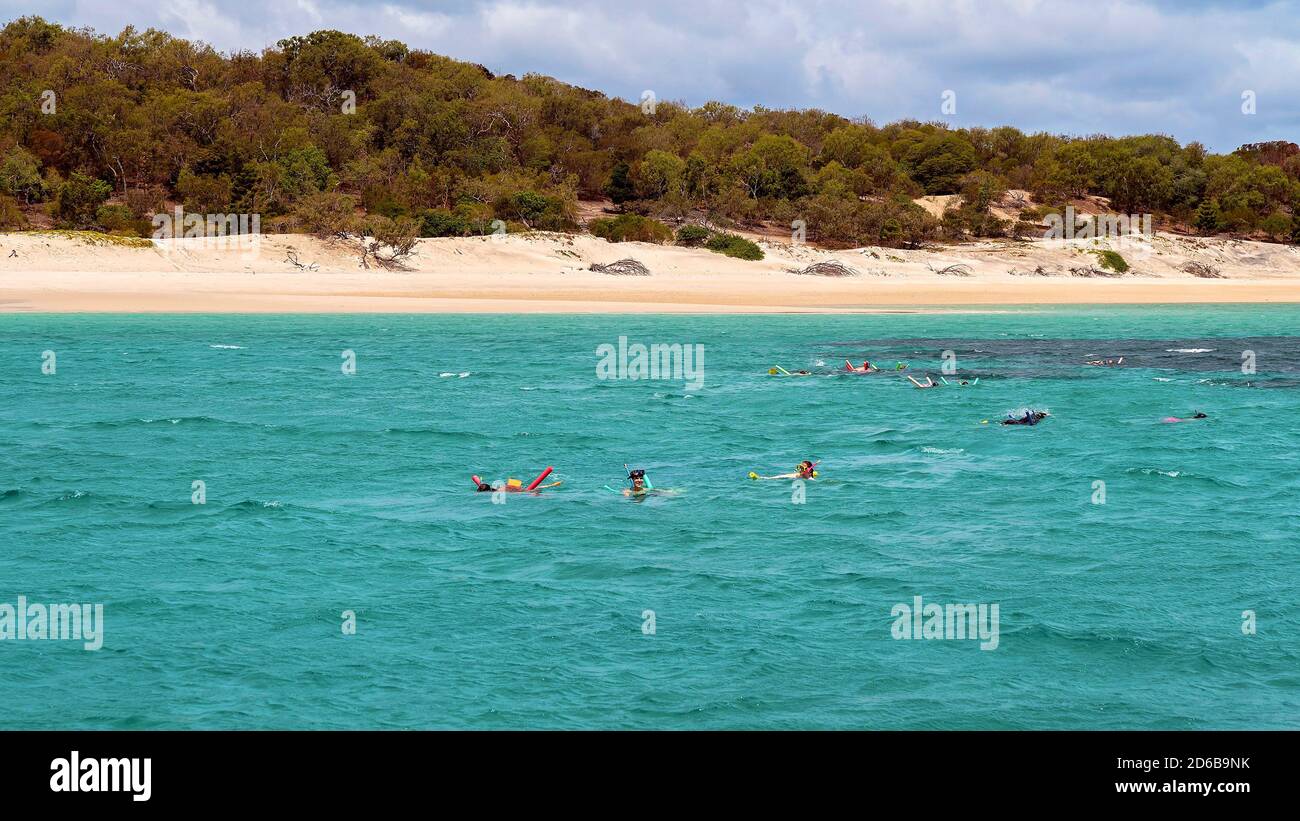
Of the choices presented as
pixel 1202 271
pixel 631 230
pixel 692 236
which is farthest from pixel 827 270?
pixel 1202 271

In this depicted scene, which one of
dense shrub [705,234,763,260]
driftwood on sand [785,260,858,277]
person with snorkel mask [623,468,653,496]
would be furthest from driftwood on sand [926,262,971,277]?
person with snorkel mask [623,468,653,496]

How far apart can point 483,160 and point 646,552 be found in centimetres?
7094

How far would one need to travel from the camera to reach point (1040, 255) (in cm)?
7806

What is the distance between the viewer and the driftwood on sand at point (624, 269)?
67.4 metres

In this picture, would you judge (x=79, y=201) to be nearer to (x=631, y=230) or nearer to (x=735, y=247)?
(x=631, y=230)

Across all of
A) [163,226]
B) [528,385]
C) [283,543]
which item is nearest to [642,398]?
[528,385]

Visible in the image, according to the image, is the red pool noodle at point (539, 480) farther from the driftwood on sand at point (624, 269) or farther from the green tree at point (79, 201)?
the green tree at point (79, 201)

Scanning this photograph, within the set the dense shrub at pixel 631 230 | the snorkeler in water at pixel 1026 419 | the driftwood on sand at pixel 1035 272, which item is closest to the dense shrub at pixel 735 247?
the dense shrub at pixel 631 230

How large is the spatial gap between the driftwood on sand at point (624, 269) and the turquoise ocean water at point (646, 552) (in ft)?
108

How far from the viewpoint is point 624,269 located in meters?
68.0

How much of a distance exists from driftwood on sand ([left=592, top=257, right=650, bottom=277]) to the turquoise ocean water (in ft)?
108
